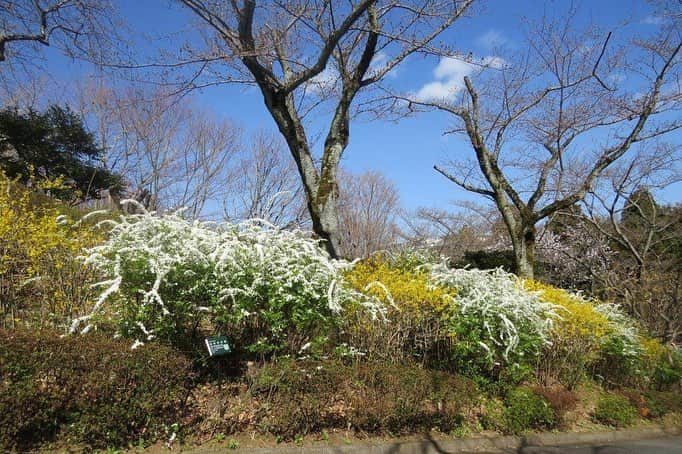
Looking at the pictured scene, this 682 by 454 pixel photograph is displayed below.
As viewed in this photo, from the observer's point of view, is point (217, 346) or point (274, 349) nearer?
point (217, 346)

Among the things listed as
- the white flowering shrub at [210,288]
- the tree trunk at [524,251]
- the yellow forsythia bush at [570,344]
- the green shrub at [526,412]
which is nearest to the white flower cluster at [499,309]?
the yellow forsythia bush at [570,344]

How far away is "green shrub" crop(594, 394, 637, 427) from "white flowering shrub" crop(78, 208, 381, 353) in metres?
3.70

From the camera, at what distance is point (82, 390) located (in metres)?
3.07

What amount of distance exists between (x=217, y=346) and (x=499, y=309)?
3275 mm

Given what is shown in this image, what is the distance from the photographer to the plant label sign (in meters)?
3.69

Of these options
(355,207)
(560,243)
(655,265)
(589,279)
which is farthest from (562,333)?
(355,207)

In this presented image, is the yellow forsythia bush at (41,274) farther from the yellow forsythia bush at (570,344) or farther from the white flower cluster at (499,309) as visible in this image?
the yellow forsythia bush at (570,344)

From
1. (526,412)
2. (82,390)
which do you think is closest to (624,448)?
(526,412)

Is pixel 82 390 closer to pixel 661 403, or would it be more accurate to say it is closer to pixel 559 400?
pixel 559 400

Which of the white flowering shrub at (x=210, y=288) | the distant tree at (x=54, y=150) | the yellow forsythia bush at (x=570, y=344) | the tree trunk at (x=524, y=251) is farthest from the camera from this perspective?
the distant tree at (x=54, y=150)

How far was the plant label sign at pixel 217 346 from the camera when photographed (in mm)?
3689

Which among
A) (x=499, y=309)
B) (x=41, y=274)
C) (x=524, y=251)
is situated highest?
(x=524, y=251)

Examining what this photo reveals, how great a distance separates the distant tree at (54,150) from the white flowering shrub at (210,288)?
10.5 m

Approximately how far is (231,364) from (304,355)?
0.75 meters
